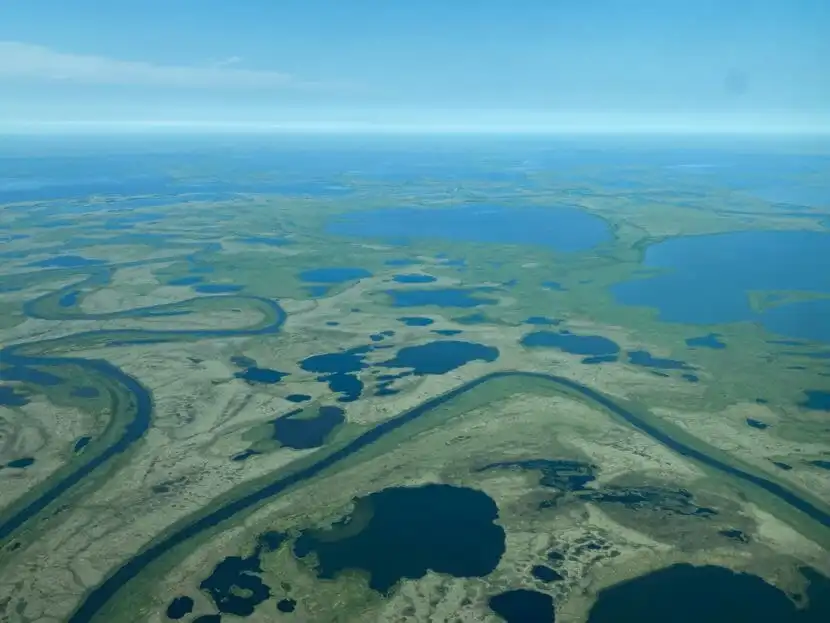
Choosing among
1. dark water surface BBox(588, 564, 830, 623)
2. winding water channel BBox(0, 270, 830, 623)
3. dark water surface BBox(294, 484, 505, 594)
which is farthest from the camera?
winding water channel BBox(0, 270, 830, 623)

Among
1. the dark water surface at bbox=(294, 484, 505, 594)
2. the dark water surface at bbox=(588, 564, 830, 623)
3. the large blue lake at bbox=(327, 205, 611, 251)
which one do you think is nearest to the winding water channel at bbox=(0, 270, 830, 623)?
the dark water surface at bbox=(294, 484, 505, 594)

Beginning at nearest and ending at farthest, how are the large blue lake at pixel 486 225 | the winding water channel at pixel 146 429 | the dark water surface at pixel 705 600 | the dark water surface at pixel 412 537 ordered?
1. the dark water surface at pixel 705 600
2. the dark water surface at pixel 412 537
3. the winding water channel at pixel 146 429
4. the large blue lake at pixel 486 225

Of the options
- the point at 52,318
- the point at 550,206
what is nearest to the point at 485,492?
the point at 52,318

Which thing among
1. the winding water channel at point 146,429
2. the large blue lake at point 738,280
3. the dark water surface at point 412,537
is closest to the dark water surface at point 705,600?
the dark water surface at point 412,537

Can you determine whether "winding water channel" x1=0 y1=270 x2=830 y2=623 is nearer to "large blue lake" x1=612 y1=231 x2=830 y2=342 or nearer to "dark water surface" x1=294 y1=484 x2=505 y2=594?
"dark water surface" x1=294 y1=484 x2=505 y2=594

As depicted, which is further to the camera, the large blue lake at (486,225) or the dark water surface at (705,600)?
the large blue lake at (486,225)

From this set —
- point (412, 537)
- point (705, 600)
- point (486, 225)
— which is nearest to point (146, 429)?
point (412, 537)

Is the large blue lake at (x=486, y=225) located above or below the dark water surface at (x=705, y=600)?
below

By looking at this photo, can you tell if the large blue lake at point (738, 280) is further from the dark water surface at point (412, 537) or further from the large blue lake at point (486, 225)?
the dark water surface at point (412, 537)
